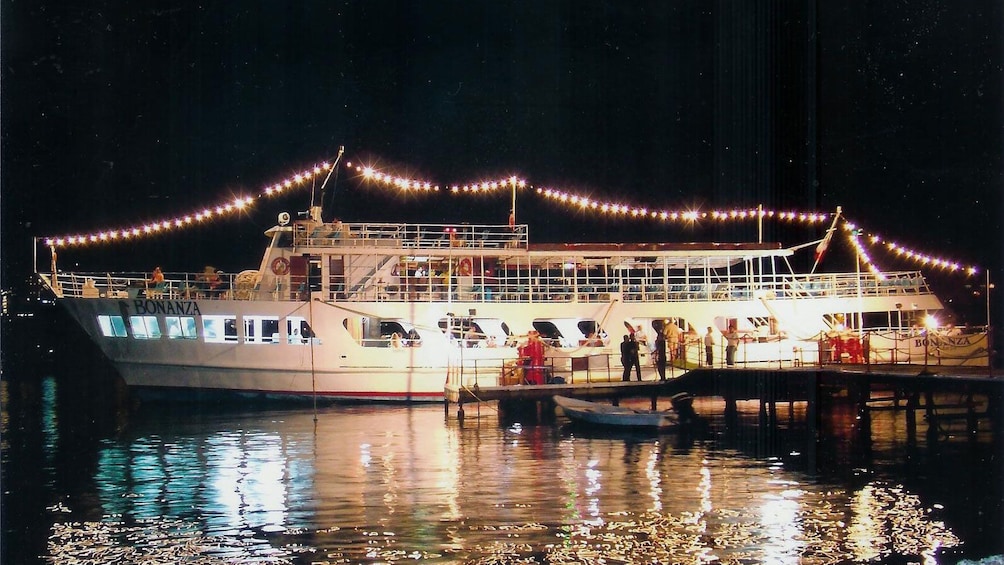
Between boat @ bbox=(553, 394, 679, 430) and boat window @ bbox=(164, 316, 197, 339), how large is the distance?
547 inches

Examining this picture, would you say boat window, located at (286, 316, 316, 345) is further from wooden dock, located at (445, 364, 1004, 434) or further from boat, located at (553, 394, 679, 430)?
boat, located at (553, 394, 679, 430)

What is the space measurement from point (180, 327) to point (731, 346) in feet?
57.6

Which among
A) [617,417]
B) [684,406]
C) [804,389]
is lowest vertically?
[617,417]

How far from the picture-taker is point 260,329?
35406 millimetres

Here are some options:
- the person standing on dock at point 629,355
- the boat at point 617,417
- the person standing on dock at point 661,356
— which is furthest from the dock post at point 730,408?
the person standing on dock at point 629,355

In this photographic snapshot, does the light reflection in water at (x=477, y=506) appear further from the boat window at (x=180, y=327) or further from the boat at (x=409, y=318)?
the boat window at (x=180, y=327)

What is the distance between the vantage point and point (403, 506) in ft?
58.9

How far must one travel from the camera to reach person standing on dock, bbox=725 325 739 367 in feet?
107

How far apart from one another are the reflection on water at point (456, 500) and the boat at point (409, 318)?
743cm

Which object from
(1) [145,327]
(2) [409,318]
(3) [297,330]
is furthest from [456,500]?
(1) [145,327]

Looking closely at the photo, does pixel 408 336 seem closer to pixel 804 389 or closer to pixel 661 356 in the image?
pixel 661 356

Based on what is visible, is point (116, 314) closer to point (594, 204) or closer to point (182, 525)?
point (594, 204)

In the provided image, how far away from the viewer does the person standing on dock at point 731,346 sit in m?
32.5

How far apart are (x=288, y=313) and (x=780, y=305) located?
55.2ft
